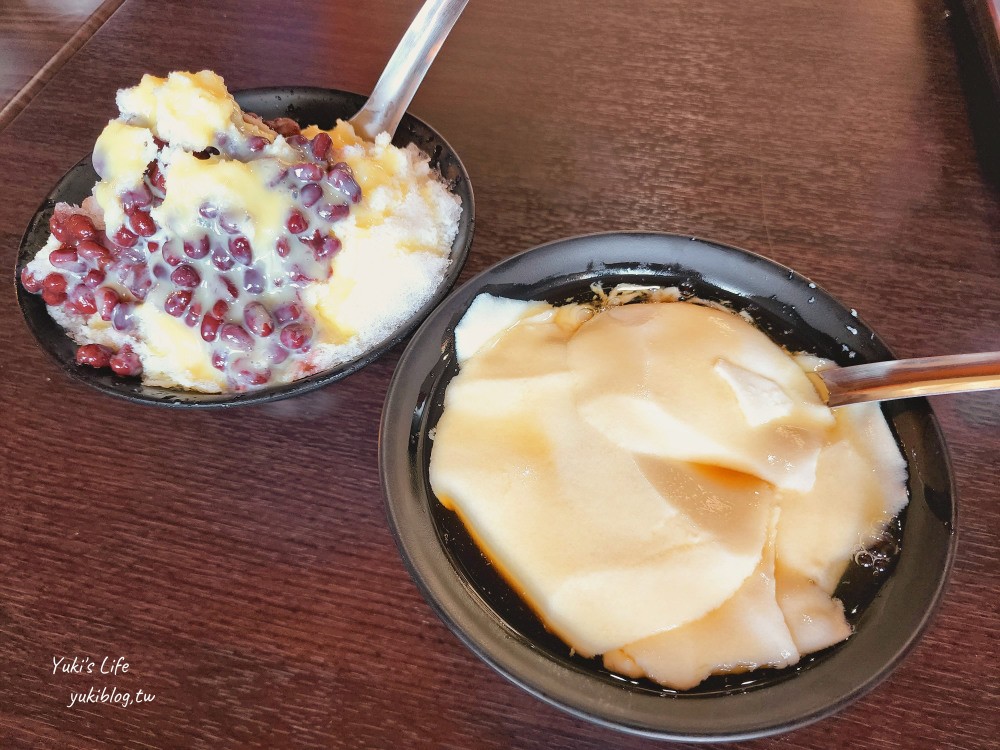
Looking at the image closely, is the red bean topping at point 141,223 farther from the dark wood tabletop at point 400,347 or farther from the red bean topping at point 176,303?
the dark wood tabletop at point 400,347

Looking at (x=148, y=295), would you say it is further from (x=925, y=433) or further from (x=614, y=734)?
(x=925, y=433)

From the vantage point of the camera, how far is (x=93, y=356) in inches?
40.0

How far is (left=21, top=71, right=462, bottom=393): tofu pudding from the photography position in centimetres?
105

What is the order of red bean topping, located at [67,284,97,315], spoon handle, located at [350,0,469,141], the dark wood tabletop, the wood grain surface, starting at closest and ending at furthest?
the dark wood tabletop < red bean topping, located at [67,284,97,315] < spoon handle, located at [350,0,469,141] < the wood grain surface

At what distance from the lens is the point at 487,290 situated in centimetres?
106

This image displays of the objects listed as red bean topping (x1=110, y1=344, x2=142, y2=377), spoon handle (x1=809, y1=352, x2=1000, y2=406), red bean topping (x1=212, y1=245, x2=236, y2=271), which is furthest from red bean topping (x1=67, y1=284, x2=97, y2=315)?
spoon handle (x1=809, y1=352, x2=1000, y2=406)

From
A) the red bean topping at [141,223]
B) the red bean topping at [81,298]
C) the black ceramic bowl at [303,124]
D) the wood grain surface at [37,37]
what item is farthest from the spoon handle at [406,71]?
the wood grain surface at [37,37]

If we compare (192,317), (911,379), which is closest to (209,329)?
(192,317)

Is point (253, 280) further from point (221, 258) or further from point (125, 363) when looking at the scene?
point (125, 363)

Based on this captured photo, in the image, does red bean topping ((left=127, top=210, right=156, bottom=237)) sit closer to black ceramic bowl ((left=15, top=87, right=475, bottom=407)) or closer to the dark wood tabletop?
black ceramic bowl ((left=15, top=87, right=475, bottom=407))

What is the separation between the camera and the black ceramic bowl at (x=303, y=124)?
976 millimetres

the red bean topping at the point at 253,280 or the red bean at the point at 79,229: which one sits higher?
the red bean at the point at 79,229

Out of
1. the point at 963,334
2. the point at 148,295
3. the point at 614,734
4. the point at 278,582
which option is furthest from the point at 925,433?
the point at 148,295

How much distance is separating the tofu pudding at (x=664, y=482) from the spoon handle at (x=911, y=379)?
0.03 meters
